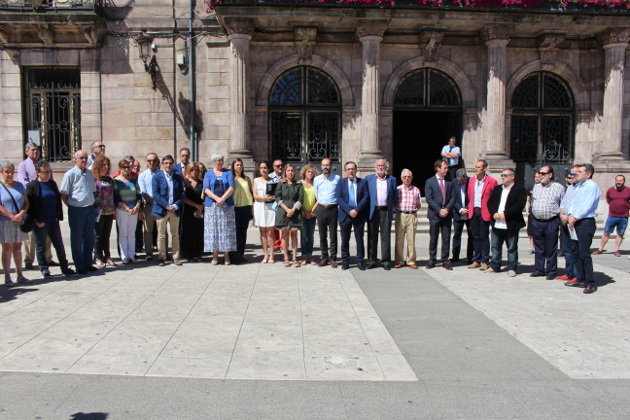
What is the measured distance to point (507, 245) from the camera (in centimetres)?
932

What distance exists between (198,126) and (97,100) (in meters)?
2.98

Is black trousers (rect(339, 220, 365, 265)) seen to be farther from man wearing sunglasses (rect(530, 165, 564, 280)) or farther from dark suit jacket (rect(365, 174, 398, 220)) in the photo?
man wearing sunglasses (rect(530, 165, 564, 280))

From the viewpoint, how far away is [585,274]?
8203mm

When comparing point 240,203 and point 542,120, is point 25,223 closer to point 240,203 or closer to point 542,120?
point 240,203

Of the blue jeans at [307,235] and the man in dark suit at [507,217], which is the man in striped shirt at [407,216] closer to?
the man in dark suit at [507,217]

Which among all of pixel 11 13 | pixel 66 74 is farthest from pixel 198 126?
pixel 11 13

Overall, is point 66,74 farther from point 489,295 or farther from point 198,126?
point 489,295

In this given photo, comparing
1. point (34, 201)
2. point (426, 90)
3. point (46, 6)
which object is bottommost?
point (34, 201)

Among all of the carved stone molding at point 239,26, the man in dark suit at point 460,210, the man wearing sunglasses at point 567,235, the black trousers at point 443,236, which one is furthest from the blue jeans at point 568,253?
the carved stone molding at point 239,26

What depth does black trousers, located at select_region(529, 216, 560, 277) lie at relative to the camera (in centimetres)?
898

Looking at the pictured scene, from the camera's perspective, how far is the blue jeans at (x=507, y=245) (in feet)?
30.4

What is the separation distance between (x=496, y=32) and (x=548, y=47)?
77.2 inches

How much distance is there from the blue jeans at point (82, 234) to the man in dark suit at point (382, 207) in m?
4.69

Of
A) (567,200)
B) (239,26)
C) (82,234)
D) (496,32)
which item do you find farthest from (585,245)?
(239,26)
